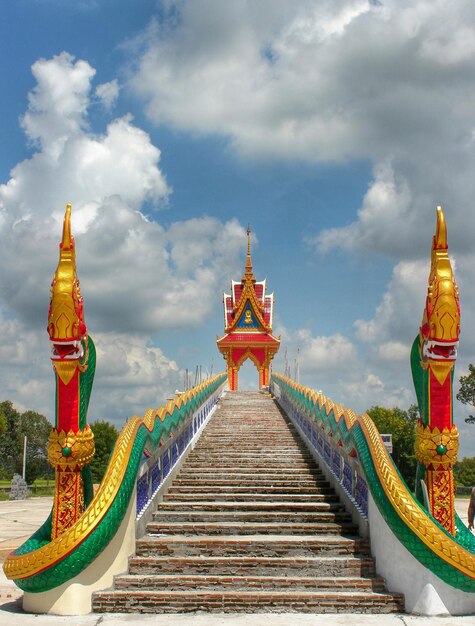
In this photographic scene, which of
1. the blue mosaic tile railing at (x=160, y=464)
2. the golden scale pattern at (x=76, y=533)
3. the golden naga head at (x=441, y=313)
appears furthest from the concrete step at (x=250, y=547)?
the golden naga head at (x=441, y=313)

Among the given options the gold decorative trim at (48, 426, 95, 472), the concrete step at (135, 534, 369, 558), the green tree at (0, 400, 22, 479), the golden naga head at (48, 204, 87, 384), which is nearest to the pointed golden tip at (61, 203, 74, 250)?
the golden naga head at (48, 204, 87, 384)

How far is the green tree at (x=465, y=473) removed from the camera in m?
40.2

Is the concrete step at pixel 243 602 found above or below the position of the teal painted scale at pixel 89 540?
below

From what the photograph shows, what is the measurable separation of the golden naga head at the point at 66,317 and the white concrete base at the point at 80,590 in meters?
1.86

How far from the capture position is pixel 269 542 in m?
7.15

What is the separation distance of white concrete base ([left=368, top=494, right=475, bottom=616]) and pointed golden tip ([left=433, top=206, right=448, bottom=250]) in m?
3.12

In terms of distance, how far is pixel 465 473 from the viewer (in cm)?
4288

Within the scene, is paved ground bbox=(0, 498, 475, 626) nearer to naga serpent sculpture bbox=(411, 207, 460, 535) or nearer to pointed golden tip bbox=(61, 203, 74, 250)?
naga serpent sculpture bbox=(411, 207, 460, 535)

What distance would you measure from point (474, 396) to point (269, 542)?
95.1 ft

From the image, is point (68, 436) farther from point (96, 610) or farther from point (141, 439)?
point (96, 610)

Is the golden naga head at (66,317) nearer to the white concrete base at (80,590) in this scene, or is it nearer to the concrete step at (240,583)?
the white concrete base at (80,590)

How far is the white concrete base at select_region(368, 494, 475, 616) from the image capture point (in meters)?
6.01

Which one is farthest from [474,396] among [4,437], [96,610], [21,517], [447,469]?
[4,437]

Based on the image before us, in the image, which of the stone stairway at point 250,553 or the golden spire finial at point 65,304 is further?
the golden spire finial at point 65,304
